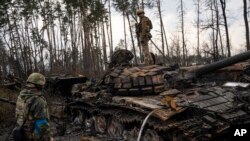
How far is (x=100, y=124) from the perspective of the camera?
13.2m

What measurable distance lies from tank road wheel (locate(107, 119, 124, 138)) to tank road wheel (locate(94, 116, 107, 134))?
12.5 inches

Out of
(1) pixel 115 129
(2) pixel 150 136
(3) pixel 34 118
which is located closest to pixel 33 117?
(3) pixel 34 118

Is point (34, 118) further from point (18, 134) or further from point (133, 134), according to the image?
point (133, 134)

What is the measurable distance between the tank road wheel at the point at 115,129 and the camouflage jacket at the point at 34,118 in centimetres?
564

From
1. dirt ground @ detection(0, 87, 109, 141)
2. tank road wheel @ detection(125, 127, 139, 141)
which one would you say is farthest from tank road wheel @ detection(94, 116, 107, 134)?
tank road wheel @ detection(125, 127, 139, 141)

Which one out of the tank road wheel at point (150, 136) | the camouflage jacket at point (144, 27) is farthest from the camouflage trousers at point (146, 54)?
the tank road wheel at point (150, 136)

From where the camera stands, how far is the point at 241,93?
9.00m

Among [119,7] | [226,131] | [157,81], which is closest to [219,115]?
[226,131]

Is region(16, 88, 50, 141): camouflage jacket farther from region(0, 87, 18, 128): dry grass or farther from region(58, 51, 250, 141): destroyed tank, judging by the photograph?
region(0, 87, 18, 128): dry grass

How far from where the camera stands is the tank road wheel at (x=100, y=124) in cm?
1284

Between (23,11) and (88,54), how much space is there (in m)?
9.73

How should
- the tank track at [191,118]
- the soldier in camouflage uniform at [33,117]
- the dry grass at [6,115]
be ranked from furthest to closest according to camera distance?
1. the dry grass at [6,115]
2. the tank track at [191,118]
3. the soldier in camouflage uniform at [33,117]

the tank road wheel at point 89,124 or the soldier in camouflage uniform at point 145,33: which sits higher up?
the soldier in camouflage uniform at point 145,33

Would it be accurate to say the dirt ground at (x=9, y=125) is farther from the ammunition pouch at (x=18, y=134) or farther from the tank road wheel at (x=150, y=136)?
the ammunition pouch at (x=18, y=134)
